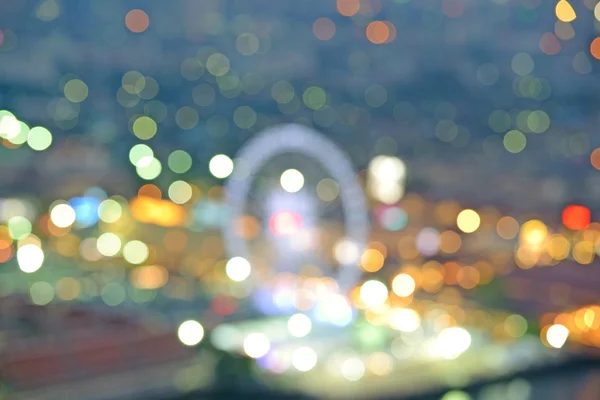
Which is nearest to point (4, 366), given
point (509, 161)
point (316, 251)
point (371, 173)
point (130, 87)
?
point (316, 251)

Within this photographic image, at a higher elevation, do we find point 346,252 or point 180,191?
point 180,191

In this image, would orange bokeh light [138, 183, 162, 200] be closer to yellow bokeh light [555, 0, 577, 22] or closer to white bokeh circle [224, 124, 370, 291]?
white bokeh circle [224, 124, 370, 291]

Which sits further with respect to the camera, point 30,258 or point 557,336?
point 30,258

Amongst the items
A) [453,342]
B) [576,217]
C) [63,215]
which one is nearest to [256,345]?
[453,342]

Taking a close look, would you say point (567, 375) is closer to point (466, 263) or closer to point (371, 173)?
point (466, 263)

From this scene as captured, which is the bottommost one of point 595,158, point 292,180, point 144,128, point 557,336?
point 557,336

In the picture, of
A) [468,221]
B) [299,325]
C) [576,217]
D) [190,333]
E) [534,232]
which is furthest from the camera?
[468,221]

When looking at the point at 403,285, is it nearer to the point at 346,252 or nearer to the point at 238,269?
the point at 346,252
